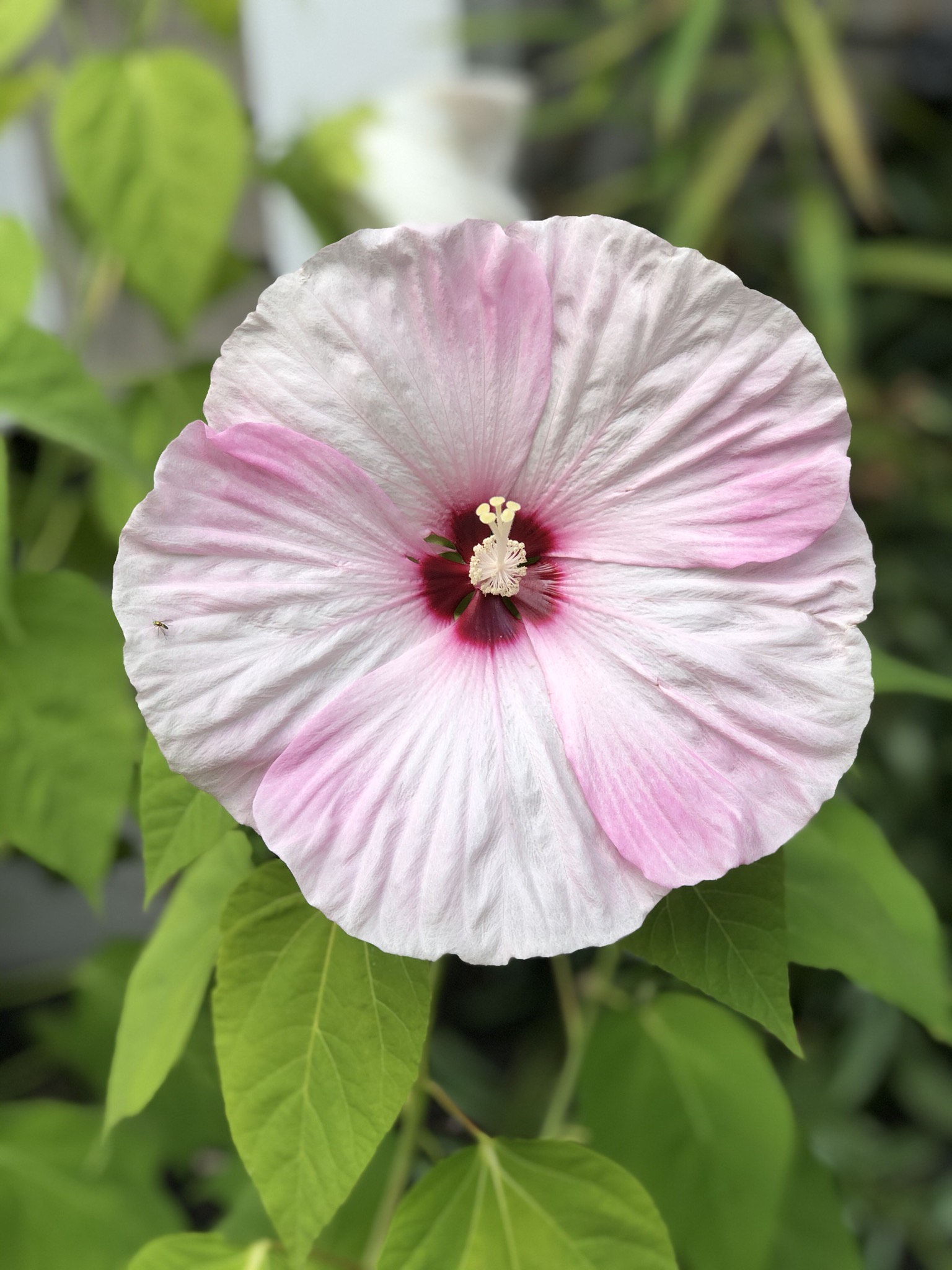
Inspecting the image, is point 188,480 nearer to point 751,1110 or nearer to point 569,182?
point 751,1110

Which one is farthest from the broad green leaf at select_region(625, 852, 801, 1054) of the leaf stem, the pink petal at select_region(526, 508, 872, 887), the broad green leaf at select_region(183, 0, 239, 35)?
the broad green leaf at select_region(183, 0, 239, 35)

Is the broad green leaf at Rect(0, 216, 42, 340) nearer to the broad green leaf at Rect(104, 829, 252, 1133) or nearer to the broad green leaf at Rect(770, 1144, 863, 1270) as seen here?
the broad green leaf at Rect(104, 829, 252, 1133)

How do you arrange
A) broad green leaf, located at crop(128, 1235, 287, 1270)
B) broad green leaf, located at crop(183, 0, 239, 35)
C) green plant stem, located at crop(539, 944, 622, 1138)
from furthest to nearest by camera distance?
broad green leaf, located at crop(183, 0, 239, 35)
green plant stem, located at crop(539, 944, 622, 1138)
broad green leaf, located at crop(128, 1235, 287, 1270)

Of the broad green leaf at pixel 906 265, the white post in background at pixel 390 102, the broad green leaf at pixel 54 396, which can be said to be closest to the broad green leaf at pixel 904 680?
the broad green leaf at pixel 54 396

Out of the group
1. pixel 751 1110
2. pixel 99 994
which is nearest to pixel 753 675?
pixel 751 1110

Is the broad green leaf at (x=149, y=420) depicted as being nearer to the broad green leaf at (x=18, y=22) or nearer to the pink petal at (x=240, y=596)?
the broad green leaf at (x=18, y=22)

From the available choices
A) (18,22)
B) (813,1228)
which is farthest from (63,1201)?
(18,22)
